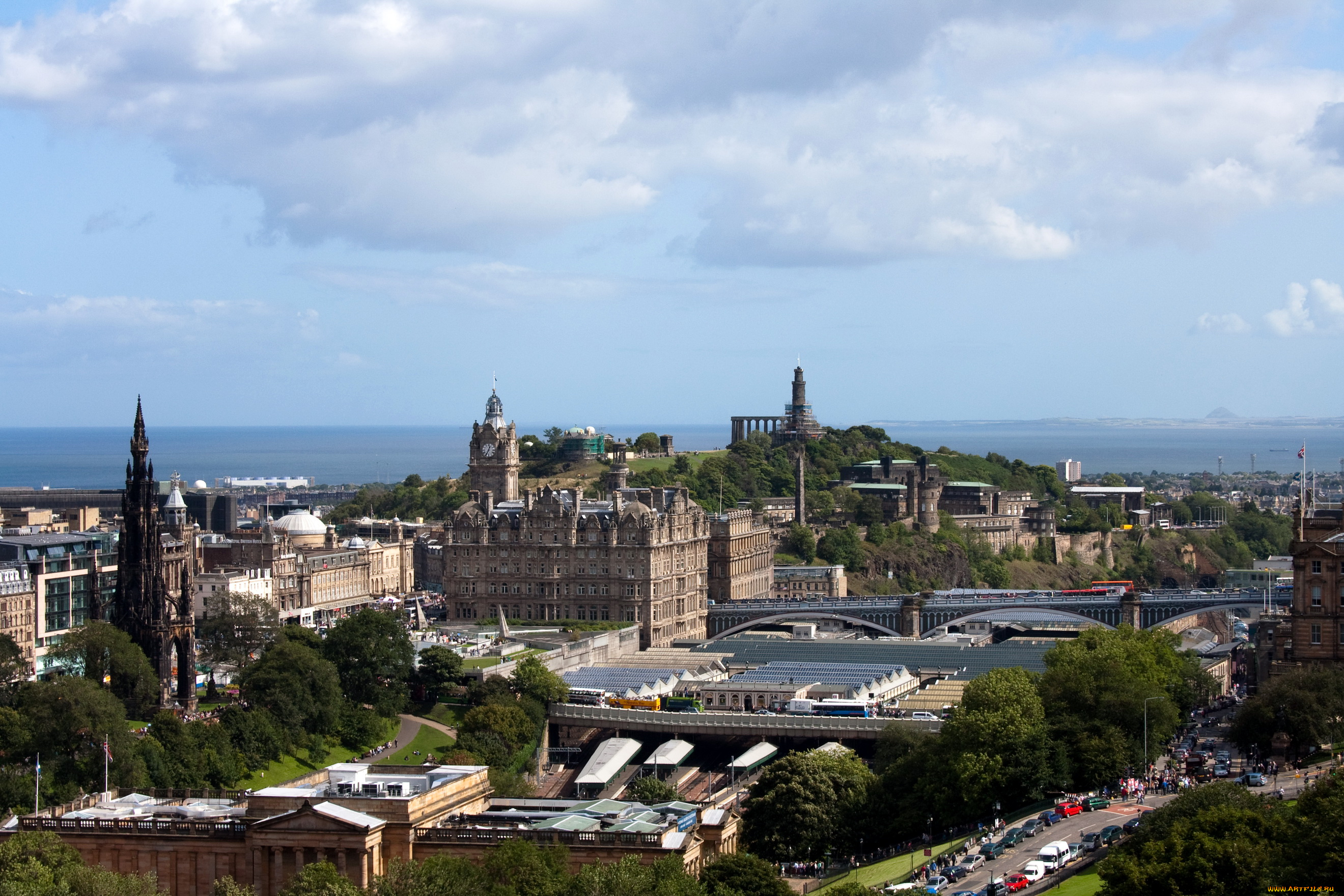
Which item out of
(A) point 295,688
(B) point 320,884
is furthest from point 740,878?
(A) point 295,688

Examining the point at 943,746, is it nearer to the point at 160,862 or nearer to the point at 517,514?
the point at 160,862

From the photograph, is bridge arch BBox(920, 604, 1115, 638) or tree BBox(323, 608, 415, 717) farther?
bridge arch BBox(920, 604, 1115, 638)

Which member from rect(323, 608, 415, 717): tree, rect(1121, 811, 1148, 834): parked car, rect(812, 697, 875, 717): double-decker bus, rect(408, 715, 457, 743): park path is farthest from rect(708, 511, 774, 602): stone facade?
rect(1121, 811, 1148, 834): parked car

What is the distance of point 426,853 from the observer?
2466 inches

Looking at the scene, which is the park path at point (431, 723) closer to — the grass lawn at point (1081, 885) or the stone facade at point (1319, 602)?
the stone facade at point (1319, 602)

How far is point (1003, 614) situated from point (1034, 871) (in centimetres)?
9076

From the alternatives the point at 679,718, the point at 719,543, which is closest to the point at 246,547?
the point at 719,543

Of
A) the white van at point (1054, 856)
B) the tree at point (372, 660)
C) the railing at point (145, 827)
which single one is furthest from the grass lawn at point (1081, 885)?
the tree at point (372, 660)

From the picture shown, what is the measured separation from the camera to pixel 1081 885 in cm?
6391

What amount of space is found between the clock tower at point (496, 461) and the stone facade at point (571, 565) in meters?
17.1

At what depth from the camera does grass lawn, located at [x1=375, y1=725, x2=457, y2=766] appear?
345ft

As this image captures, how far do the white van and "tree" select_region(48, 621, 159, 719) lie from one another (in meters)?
52.3

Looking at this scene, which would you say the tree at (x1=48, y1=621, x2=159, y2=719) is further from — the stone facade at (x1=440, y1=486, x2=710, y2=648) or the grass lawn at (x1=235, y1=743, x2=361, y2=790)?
the stone facade at (x1=440, y1=486, x2=710, y2=648)

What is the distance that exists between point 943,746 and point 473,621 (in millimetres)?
Answer: 73432
